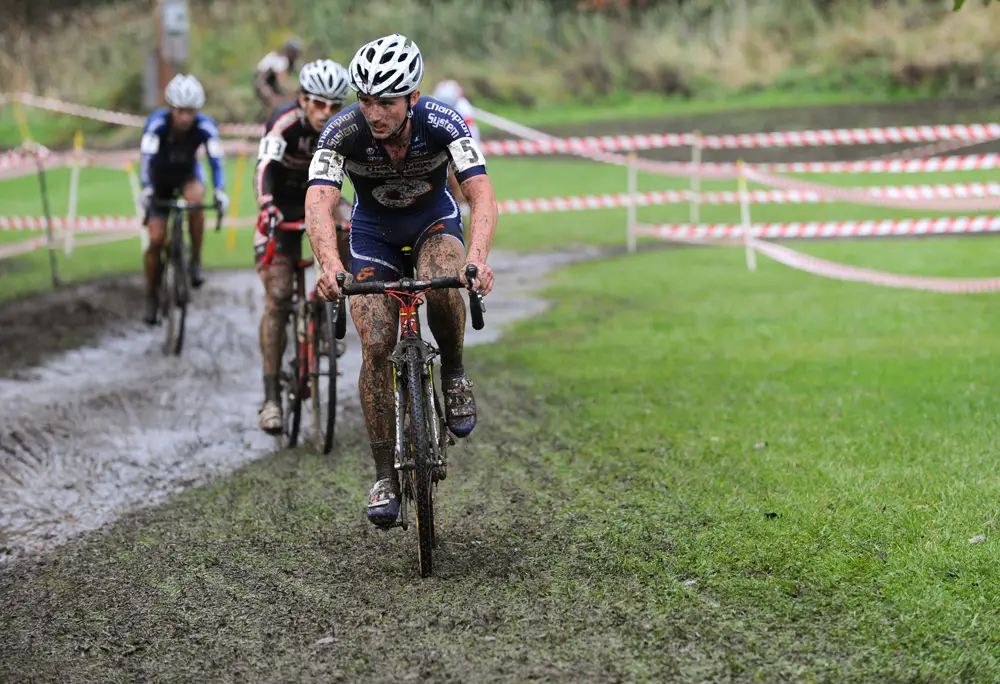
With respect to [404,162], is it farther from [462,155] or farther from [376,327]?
[376,327]

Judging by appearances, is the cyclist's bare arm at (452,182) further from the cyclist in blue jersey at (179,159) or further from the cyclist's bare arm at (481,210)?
the cyclist in blue jersey at (179,159)

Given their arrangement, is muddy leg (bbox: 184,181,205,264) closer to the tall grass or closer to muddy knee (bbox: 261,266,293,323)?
muddy knee (bbox: 261,266,293,323)

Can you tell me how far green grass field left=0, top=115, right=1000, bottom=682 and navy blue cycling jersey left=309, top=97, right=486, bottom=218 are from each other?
1611 mm

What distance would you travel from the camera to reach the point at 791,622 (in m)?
5.01

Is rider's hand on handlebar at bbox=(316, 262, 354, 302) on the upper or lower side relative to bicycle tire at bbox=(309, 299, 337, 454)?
upper

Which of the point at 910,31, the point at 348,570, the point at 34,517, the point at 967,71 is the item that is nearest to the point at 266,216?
the point at 34,517

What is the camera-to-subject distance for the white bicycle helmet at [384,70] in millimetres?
5844

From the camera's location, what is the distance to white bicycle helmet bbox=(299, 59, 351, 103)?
26.9 feet

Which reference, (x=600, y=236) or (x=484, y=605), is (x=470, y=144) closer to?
(x=484, y=605)

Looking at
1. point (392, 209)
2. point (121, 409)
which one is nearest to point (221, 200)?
point (121, 409)

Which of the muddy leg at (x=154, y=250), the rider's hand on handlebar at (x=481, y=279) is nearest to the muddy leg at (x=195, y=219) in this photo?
the muddy leg at (x=154, y=250)

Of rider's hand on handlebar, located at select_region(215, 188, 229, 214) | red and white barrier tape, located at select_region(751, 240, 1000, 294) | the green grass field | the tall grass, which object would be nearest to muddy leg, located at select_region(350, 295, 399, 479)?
the green grass field

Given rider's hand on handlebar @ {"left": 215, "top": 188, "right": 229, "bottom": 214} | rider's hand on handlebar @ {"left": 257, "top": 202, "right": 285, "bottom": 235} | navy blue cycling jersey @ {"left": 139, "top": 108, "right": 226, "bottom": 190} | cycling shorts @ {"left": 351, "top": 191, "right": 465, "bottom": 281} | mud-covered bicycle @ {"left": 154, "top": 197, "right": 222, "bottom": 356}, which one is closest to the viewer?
cycling shorts @ {"left": 351, "top": 191, "right": 465, "bottom": 281}

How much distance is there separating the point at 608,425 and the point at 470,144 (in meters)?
2.99
